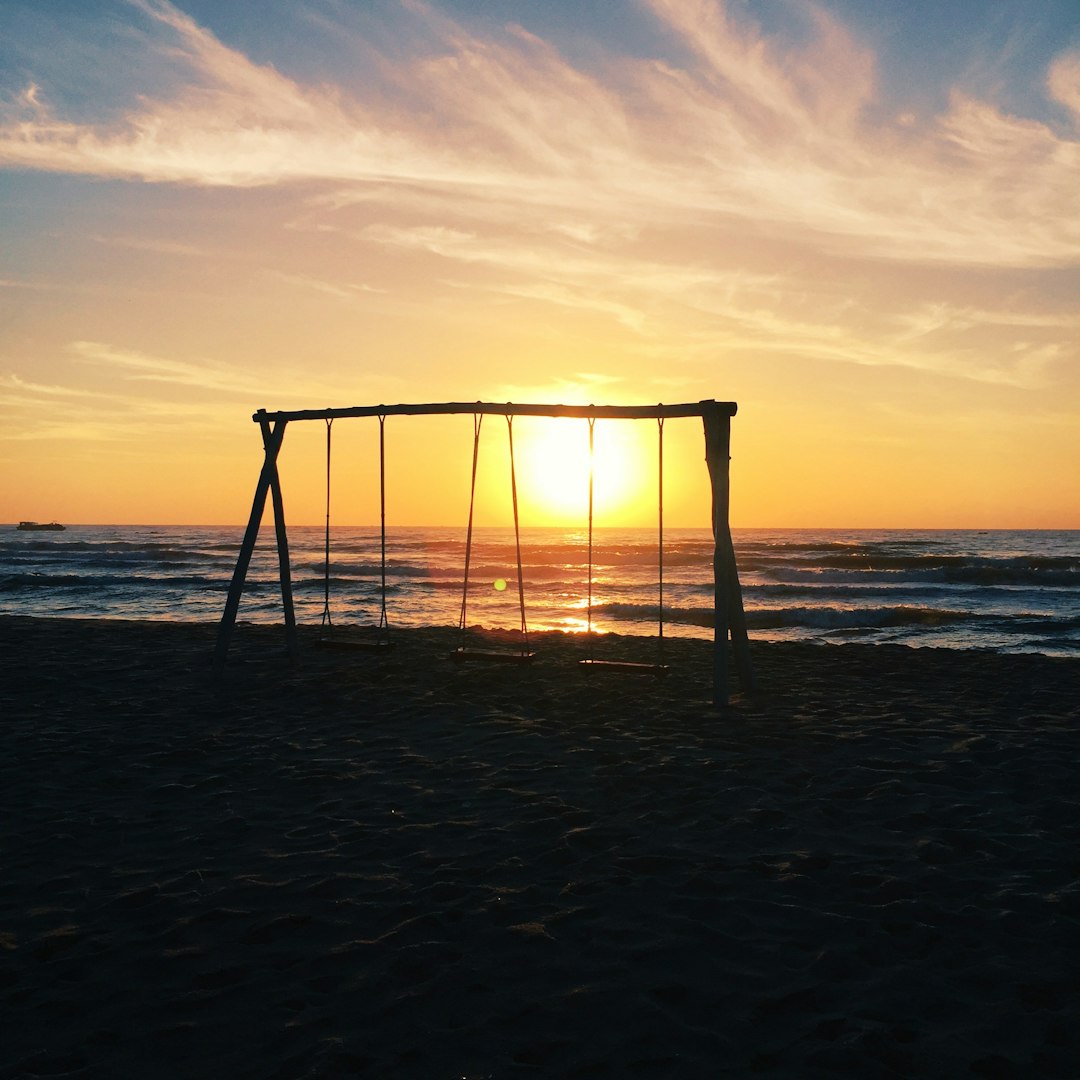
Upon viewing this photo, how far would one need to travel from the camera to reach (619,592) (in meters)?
27.7

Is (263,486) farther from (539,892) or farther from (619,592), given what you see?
(619,592)

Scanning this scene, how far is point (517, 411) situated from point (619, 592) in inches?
774

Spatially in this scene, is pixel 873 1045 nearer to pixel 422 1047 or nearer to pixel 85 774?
pixel 422 1047

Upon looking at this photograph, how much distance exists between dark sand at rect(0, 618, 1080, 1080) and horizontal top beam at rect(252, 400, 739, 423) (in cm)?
288

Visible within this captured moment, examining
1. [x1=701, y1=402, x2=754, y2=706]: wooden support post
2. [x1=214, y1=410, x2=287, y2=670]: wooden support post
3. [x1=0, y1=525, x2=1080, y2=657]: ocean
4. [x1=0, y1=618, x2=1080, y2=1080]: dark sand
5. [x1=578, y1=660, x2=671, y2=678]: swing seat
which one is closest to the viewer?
[x1=0, y1=618, x2=1080, y2=1080]: dark sand

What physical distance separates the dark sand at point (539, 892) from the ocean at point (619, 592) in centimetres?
956

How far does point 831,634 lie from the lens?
54.5 feet

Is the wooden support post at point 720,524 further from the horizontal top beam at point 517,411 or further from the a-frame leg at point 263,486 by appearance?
the a-frame leg at point 263,486

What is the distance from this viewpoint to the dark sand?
2.74 metres

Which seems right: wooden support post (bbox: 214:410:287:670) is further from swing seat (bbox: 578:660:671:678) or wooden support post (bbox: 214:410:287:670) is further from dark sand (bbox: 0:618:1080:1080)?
swing seat (bbox: 578:660:671:678)

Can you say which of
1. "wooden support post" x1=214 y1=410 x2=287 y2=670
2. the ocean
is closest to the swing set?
"wooden support post" x1=214 y1=410 x2=287 y2=670

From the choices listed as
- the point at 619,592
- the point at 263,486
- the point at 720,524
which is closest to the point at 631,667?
the point at 720,524

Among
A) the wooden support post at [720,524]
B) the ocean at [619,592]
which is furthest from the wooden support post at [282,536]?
the ocean at [619,592]

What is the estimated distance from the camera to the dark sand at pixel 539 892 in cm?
274
